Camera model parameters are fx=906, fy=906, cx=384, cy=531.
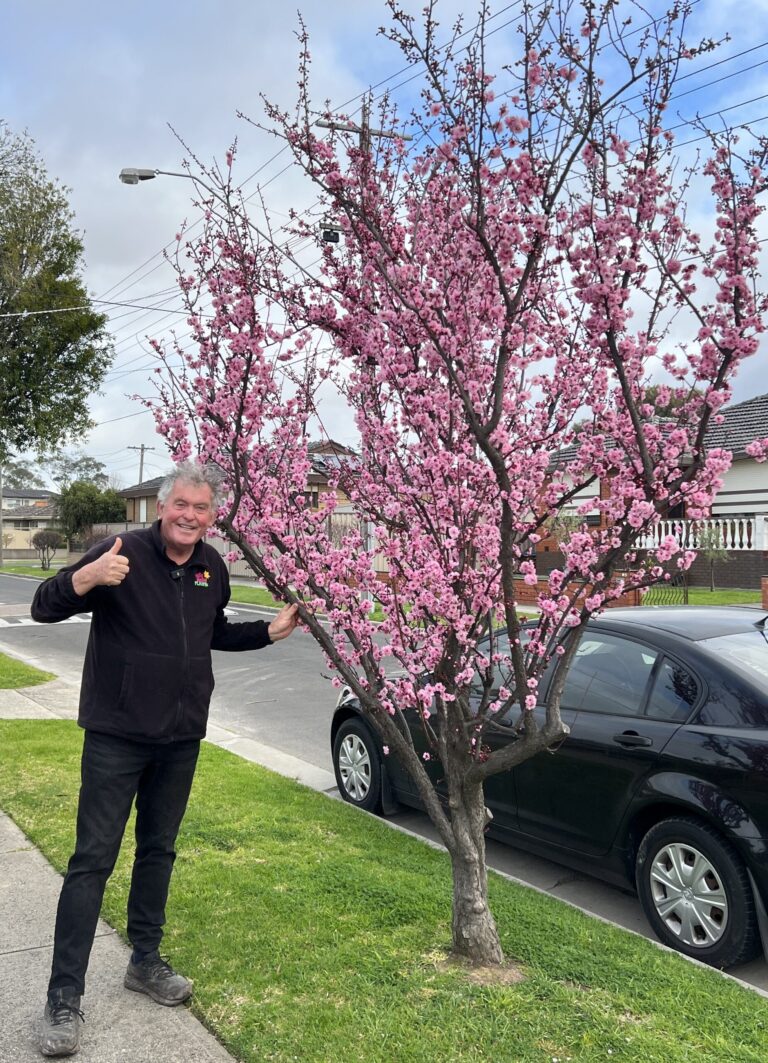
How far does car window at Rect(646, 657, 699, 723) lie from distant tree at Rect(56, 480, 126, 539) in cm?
5359

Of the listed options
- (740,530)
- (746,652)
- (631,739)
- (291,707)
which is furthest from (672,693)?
(740,530)

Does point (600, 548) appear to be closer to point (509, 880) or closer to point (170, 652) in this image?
point (170, 652)

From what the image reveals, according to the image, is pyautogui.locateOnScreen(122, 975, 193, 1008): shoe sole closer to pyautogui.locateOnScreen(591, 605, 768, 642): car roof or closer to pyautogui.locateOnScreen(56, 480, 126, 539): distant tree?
pyautogui.locateOnScreen(591, 605, 768, 642): car roof

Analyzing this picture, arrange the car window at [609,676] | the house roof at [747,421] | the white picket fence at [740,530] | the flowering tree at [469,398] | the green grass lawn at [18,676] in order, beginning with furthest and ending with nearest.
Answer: the house roof at [747,421] < the white picket fence at [740,530] < the green grass lawn at [18,676] < the car window at [609,676] < the flowering tree at [469,398]

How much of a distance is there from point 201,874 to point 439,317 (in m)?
3.03

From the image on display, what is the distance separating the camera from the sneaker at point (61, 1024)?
2.90m

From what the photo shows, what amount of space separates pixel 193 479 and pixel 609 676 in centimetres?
263

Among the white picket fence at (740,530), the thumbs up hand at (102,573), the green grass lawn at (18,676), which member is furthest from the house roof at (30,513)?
the thumbs up hand at (102,573)

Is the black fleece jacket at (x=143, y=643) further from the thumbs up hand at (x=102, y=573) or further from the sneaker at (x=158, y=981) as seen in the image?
the sneaker at (x=158, y=981)

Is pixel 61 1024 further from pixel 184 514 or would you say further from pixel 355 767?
pixel 355 767

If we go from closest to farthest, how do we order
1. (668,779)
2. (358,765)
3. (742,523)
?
(668,779), (358,765), (742,523)

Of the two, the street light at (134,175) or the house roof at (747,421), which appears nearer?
the street light at (134,175)

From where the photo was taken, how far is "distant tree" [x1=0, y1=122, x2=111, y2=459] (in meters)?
12.7

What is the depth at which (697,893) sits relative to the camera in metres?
4.10
